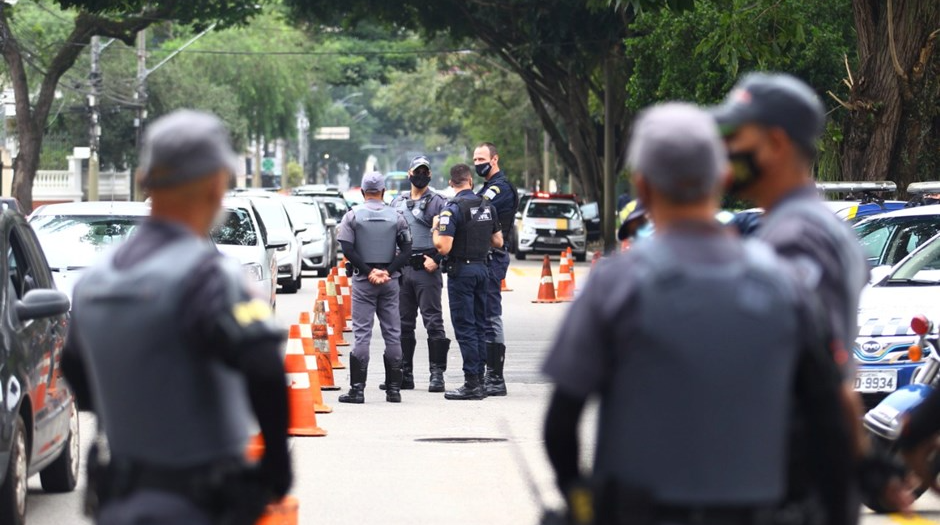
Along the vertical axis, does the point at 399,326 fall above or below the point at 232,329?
below

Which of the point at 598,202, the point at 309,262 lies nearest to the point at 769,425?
the point at 309,262

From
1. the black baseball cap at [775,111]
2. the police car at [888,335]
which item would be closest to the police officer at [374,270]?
the police car at [888,335]

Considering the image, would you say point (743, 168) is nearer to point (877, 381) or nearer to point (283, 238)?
point (877, 381)

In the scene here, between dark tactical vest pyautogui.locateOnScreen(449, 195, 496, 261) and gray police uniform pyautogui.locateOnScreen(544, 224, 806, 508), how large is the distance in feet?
31.1

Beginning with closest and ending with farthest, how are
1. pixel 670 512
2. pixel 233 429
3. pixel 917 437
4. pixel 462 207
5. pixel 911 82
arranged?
pixel 670 512
pixel 233 429
pixel 917 437
pixel 462 207
pixel 911 82

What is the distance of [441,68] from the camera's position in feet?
185

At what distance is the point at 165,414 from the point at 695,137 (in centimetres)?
136

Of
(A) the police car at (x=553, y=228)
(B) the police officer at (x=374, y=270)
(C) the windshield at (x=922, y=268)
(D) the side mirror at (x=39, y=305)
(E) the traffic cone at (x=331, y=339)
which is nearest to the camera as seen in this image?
(D) the side mirror at (x=39, y=305)

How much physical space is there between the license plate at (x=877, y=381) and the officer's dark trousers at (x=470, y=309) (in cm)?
337

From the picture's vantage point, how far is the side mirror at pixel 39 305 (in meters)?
7.68

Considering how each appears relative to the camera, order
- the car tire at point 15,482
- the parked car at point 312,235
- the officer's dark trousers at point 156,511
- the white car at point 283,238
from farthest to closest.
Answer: the parked car at point 312,235 → the white car at point 283,238 → the car tire at point 15,482 → the officer's dark trousers at point 156,511

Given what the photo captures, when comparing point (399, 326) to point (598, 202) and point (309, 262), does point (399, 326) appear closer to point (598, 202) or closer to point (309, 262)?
point (309, 262)

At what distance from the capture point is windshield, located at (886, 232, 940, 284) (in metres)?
11.6

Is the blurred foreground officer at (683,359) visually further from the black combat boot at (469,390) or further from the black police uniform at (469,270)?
the black combat boot at (469,390)
